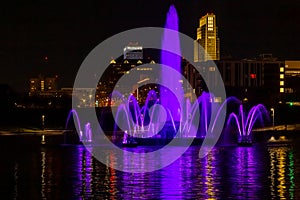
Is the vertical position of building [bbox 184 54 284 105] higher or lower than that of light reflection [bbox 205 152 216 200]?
higher

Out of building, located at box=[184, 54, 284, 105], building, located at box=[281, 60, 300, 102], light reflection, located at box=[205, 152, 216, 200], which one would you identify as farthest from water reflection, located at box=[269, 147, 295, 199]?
building, located at box=[184, 54, 284, 105]

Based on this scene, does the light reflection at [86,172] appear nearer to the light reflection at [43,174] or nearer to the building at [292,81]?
the light reflection at [43,174]

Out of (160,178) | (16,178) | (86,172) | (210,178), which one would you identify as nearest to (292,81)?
(86,172)

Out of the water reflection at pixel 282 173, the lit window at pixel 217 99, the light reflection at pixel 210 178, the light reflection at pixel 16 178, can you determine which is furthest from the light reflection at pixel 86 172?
the lit window at pixel 217 99

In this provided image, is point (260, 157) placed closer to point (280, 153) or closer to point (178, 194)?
point (280, 153)

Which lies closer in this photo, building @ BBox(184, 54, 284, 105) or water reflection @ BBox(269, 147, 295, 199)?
water reflection @ BBox(269, 147, 295, 199)

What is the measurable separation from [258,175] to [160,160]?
8.53 metres

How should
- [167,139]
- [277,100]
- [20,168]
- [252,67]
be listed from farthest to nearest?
[252,67]
[277,100]
[167,139]
[20,168]

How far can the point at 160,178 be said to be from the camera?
27078 mm

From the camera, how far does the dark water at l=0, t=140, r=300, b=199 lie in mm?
22719

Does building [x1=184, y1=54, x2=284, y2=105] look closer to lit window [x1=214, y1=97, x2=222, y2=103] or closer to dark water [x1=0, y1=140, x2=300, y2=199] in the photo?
lit window [x1=214, y1=97, x2=222, y2=103]

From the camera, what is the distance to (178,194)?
73.8 feet

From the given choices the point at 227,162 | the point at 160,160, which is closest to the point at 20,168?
the point at 160,160

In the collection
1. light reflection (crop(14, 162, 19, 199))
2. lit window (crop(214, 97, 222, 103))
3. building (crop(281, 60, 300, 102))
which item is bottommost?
light reflection (crop(14, 162, 19, 199))
